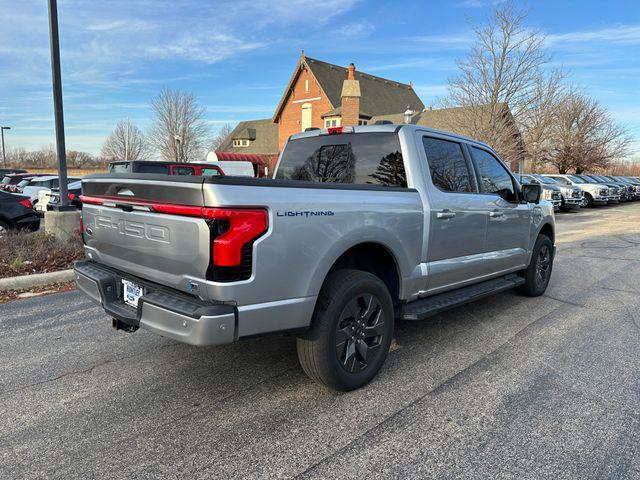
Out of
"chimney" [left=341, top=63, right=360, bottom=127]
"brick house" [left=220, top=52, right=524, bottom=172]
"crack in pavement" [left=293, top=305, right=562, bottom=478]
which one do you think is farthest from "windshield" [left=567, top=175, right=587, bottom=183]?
"crack in pavement" [left=293, top=305, right=562, bottom=478]

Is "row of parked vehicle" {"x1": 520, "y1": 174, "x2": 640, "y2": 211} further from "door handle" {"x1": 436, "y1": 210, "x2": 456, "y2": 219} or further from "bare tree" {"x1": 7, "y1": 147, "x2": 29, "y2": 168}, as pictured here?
"bare tree" {"x1": 7, "y1": 147, "x2": 29, "y2": 168}

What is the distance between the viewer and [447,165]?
4.38m

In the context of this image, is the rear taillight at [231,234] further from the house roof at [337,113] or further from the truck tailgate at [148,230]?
the house roof at [337,113]

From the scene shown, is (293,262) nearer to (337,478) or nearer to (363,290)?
(363,290)

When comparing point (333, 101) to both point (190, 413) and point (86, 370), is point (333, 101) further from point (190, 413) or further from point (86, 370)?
point (190, 413)

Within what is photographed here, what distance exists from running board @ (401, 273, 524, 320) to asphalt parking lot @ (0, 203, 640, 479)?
41 cm

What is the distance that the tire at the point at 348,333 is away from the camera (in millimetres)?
3115

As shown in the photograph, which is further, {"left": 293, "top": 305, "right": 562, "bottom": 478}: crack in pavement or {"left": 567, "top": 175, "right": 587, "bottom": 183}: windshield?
{"left": 567, "top": 175, "right": 587, "bottom": 183}: windshield

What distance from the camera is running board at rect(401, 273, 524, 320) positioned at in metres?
3.88

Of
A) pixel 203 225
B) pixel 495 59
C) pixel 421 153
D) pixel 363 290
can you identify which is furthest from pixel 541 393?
pixel 495 59

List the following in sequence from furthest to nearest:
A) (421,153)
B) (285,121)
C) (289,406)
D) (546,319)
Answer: (285,121) < (546,319) < (421,153) < (289,406)

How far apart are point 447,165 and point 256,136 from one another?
154 feet

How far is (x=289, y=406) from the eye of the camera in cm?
320

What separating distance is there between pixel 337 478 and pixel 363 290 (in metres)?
1.26
